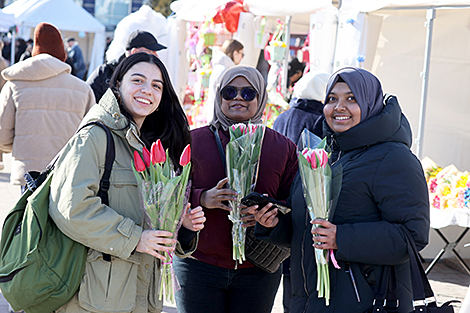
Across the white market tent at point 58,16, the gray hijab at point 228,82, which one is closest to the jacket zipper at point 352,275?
the gray hijab at point 228,82

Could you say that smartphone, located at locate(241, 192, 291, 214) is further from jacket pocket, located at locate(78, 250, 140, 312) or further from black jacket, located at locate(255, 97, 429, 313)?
jacket pocket, located at locate(78, 250, 140, 312)

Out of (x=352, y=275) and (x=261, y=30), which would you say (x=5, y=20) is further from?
(x=352, y=275)

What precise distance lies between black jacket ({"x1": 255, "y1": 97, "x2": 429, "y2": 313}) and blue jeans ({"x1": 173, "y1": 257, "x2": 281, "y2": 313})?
529 millimetres

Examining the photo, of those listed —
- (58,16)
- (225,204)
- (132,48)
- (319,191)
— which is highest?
(58,16)

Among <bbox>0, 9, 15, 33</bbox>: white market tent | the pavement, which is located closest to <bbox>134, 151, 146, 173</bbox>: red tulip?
the pavement

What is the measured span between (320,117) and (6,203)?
440 centimetres

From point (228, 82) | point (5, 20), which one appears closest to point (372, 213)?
point (228, 82)

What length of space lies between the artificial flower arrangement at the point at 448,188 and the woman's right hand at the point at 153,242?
3790mm

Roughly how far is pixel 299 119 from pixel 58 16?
1439cm

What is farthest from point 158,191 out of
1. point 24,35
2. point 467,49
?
point 24,35

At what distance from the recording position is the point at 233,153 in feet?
8.71

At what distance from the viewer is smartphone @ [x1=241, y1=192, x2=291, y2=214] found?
2.37 metres

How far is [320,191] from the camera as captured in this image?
2.21 meters

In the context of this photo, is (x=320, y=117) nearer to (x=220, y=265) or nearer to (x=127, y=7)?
(x=220, y=265)
